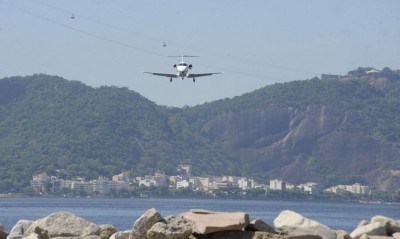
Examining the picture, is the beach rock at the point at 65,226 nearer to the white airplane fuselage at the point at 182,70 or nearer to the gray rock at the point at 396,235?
the gray rock at the point at 396,235

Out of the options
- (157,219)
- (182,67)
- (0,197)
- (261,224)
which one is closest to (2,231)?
(157,219)

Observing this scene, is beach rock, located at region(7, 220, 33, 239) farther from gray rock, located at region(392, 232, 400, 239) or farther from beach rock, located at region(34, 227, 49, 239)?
gray rock, located at region(392, 232, 400, 239)

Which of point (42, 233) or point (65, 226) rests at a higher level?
point (65, 226)

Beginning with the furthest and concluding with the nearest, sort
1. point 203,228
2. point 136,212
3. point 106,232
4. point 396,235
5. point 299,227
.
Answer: point 136,212 → point 396,235 → point 106,232 → point 299,227 → point 203,228

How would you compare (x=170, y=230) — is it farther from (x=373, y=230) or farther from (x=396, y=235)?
(x=396, y=235)

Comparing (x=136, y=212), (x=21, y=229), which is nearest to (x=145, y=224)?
(x=21, y=229)

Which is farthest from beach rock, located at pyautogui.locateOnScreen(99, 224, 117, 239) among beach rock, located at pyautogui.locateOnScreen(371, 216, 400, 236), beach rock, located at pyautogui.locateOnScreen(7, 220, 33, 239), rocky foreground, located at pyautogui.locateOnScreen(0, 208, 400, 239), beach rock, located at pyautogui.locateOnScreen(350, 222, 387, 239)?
beach rock, located at pyautogui.locateOnScreen(371, 216, 400, 236)

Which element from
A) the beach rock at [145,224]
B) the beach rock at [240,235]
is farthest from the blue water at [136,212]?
the beach rock at [240,235]
